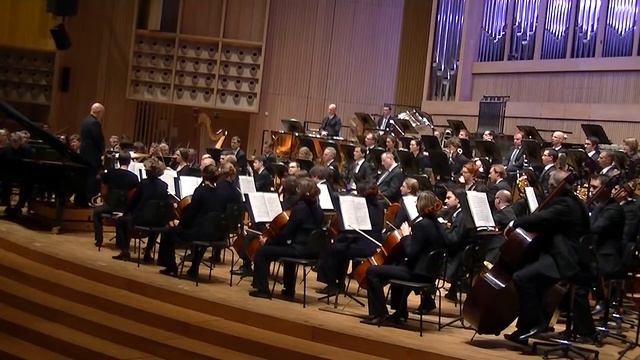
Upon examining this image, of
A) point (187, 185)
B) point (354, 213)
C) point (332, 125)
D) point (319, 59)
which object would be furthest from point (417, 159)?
point (319, 59)

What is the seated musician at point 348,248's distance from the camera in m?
8.00

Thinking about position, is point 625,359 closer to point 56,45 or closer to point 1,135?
point 1,135

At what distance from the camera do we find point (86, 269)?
27.5 ft

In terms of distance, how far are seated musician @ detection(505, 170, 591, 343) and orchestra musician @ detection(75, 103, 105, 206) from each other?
580 centimetres

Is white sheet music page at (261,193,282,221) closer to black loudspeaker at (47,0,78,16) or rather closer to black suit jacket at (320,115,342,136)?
black suit jacket at (320,115,342,136)

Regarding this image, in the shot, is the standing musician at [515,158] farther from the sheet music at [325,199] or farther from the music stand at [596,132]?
the sheet music at [325,199]

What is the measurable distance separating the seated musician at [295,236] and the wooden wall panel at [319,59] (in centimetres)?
952

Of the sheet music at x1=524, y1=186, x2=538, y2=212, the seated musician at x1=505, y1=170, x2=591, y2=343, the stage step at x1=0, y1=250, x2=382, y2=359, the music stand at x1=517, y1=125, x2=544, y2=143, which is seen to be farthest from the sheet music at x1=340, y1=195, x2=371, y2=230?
the music stand at x1=517, y1=125, x2=544, y2=143

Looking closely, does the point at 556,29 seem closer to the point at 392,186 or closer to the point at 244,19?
the point at 392,186

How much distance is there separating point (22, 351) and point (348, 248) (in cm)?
289

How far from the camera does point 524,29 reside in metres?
14.9

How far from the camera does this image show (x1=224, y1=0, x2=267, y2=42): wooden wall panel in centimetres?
1744

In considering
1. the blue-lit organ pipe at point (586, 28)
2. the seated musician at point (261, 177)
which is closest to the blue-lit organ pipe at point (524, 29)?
the blue-lit organ pipe at point (586, 28)

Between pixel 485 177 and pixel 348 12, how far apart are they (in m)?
7.84
